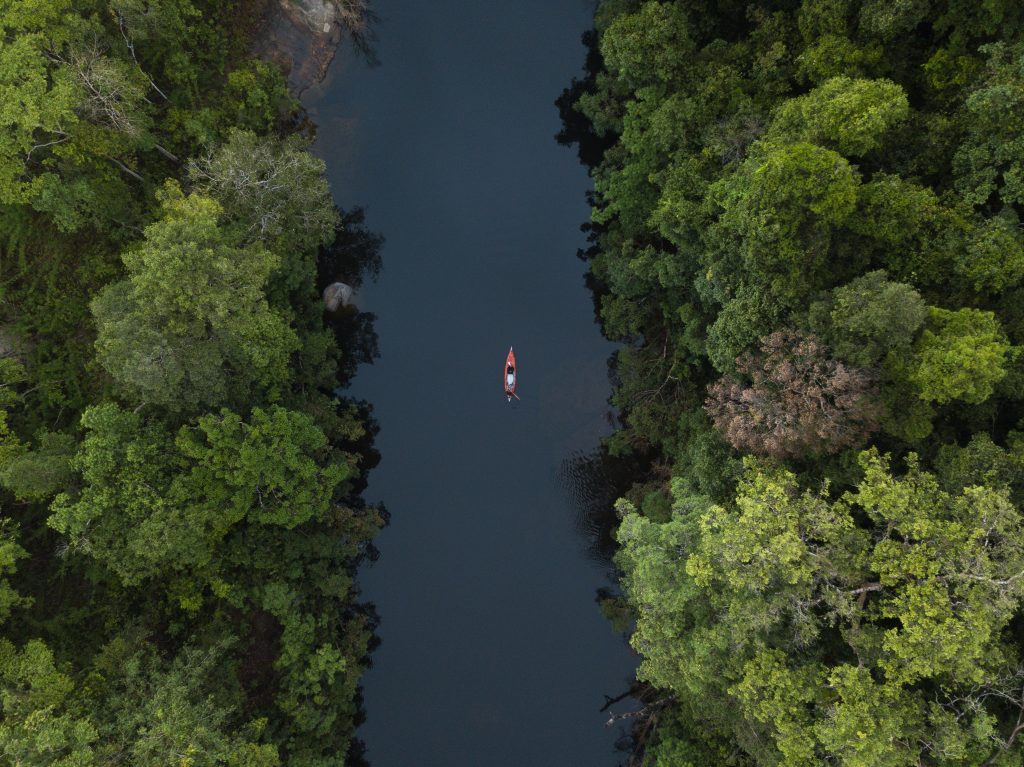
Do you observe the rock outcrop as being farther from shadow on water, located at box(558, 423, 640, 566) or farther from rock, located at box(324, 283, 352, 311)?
shadow on water, located at box(558, 423, 640, 566)

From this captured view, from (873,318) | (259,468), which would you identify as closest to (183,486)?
(259,468)

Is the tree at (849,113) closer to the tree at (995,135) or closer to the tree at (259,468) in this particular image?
the tree at (995,135)

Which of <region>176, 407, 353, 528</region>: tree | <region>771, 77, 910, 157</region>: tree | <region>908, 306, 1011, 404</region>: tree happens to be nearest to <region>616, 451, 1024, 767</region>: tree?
<region>908, 306, 1011, 404</region>: tree

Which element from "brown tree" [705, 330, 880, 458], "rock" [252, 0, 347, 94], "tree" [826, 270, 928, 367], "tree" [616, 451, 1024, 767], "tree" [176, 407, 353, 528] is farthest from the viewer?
"rock" [252, 0, 347, 94]

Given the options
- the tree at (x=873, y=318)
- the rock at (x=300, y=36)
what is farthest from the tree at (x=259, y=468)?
the rock at (x=300, y=36)

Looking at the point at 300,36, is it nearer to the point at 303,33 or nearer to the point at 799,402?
the point at 303,33
